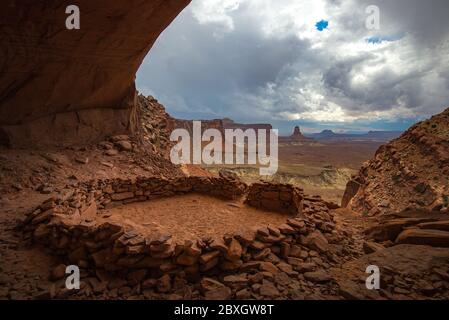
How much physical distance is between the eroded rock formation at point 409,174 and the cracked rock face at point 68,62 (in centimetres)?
1108

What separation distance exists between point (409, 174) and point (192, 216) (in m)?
9.87

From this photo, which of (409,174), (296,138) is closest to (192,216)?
(409,174)

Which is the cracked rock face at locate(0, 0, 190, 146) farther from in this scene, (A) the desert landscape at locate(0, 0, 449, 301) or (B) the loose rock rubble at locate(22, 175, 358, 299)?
(B) the loose rock rubble at locate(22, 175, 358, 299)

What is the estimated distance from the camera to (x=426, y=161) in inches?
429

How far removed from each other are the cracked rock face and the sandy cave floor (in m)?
5.49

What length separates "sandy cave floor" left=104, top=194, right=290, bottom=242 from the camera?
6.01 metres

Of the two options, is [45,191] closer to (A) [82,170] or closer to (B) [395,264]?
(A) [82,170]

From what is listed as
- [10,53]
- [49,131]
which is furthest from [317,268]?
[49,131]

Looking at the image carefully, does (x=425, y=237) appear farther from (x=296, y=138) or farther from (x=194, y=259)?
(x=296, y=138)

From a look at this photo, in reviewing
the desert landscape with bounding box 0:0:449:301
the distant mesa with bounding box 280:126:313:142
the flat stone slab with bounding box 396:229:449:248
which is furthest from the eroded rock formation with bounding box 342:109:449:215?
the distant mesa with bounding box 280:126:313:142

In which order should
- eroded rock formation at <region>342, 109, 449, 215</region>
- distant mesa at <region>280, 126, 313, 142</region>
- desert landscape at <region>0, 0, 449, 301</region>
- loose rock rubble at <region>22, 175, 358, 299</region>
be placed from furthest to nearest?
distant mesa at <region>280, 126, 313, 142</region>
eroded rock formation at <region>342, 109, 449, 215</region>
desert landscape at <region>0, 0, 449, 301</region>
loose rock rubble at <region>22, 175, 358, 299</region>

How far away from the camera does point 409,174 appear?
10898 mm

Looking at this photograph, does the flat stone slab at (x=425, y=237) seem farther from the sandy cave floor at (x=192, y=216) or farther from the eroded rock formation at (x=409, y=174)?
the eroded rock formation at (x=409, y=174)
